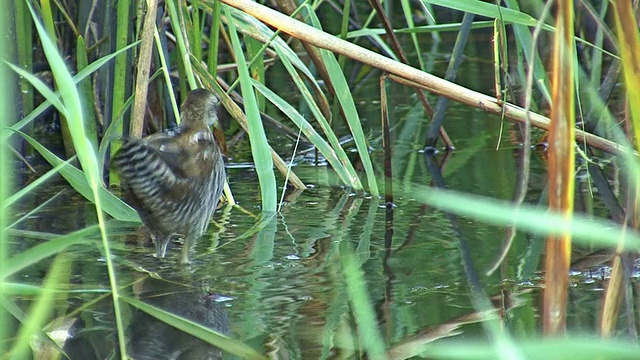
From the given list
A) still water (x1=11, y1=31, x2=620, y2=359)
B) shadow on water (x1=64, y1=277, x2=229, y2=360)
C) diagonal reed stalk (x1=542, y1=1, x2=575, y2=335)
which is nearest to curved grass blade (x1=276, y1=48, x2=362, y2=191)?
still water (x1=11, y1=31, x2=620, y2=359)

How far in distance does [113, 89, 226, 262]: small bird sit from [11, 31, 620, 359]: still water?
16cm

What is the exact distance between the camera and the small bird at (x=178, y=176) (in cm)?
329

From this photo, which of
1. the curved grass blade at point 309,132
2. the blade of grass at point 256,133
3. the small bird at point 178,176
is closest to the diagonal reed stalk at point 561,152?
the small bird at point 178,176

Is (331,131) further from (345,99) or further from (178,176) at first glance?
(178,176)

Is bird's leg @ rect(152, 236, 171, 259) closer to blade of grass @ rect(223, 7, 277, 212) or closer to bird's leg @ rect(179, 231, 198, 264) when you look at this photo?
bird's leg @ rect(179, 231, 198, 264)

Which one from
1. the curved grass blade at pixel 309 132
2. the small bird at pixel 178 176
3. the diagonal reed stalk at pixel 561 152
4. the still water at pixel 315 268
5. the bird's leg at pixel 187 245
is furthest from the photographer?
the curved grass blade at pixel 309 132

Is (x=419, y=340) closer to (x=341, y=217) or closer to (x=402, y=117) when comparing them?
(x=341, y=217)

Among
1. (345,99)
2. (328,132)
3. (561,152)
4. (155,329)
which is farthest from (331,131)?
(561,152)

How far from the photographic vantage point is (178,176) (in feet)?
11.7

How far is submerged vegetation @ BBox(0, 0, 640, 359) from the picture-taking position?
75.0 inches

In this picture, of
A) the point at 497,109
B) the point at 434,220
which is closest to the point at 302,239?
the point at 434,220

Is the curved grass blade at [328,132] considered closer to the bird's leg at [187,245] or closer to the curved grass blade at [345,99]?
the curved grass blade at [345,99]

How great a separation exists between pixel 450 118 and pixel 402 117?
269mm

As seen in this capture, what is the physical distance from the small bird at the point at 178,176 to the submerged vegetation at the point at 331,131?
0.43 feet
